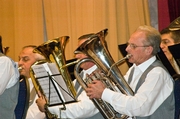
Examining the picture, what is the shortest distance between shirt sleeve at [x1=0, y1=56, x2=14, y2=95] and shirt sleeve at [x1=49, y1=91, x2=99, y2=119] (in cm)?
47

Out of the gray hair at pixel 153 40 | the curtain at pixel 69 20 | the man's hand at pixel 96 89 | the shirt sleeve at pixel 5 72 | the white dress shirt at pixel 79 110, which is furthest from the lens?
the curtain at pixel 69 20

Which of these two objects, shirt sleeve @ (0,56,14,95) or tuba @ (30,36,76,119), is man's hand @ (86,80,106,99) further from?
shirt sleeve @ (0,56,14,95)

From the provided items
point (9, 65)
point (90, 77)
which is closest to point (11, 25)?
point (9, 65)

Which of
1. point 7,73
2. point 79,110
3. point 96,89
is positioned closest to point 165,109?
point 96,89

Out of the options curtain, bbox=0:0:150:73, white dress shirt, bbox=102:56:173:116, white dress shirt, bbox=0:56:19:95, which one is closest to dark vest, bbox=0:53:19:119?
white dress shirt, bbox=0:56:19:95

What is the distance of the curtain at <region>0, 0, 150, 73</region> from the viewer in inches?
199

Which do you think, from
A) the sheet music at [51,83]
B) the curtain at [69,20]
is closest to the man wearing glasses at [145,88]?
the sheet music at [51,83]

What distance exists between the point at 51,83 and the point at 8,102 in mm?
641

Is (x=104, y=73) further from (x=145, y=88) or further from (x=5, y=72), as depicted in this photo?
(x=5, y=72)

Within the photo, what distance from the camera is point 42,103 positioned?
11.1ft

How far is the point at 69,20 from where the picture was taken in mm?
5617

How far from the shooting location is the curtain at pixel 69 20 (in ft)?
16.6

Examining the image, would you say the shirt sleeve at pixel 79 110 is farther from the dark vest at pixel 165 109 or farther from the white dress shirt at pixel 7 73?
the dark vest at pixel 165 109

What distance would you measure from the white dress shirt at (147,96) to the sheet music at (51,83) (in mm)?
353
